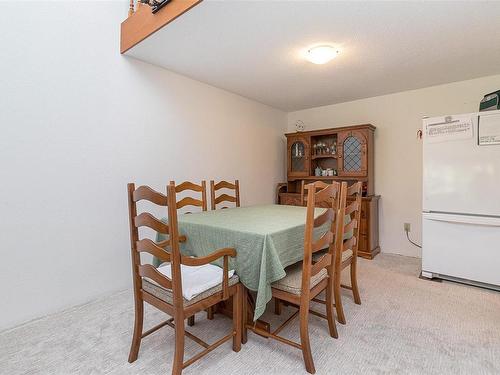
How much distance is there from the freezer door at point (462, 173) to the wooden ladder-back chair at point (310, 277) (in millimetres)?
1572

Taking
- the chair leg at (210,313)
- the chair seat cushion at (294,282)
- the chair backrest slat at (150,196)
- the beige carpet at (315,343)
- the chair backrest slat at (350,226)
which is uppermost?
the chair backrest slat at (150,196)

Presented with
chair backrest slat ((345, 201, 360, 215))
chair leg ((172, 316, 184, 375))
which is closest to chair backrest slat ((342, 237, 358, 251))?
chair backrest slat ((345, 201, 360, 215))

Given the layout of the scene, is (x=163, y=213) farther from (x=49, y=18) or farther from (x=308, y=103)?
(x=308, y=103)

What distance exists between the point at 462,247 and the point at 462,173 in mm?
673

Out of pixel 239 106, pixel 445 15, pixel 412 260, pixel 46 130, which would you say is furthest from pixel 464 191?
pixel 46 130

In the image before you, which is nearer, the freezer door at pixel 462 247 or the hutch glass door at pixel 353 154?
the freezer door at pixel 462 247

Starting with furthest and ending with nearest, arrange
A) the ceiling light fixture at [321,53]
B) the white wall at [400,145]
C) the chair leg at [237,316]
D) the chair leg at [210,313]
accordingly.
Result: the white wall at [400,145] → the ceiling light fixture at [321,53] → the chair leg at [210,313] → the chair leg at [237,316]

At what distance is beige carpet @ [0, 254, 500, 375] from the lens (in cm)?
147

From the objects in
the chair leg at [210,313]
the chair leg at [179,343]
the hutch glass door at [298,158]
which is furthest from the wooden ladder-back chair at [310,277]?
the hutch glass door at [298,158]

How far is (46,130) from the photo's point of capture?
1972 mm

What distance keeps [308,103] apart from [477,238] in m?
2.59

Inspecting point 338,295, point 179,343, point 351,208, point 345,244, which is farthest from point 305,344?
point 351,208

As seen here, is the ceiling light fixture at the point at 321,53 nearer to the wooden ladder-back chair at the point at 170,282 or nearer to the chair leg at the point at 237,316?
the wooden ladder-back chair at the point at 170,282

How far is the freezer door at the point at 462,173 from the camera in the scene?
2.31 meters
